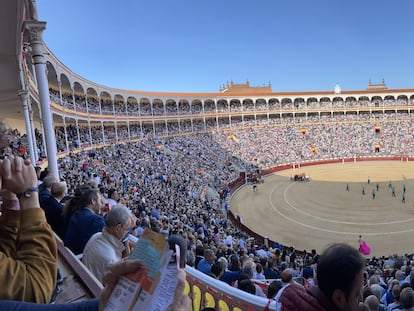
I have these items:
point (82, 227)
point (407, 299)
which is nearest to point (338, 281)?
point (82, 227)

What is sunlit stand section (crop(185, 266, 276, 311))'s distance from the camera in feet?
9.18

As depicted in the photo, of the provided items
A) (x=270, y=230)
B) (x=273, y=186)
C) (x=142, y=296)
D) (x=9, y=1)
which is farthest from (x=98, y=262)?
(x=273, y=186)

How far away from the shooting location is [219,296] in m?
3.16

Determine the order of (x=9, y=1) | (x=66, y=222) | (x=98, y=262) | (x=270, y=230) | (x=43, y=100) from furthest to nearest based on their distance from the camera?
(x=270, y=230) < (x=43, y=100) < (x=9, y=1) < (x=66, y=222) < (x=98, y=262)

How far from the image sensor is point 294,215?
21594 millimetres

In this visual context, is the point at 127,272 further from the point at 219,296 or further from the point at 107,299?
the point at 219,296

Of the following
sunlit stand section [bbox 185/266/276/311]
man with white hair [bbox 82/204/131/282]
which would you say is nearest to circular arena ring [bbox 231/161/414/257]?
sunlit stand section [bbox 185/266/276/311]

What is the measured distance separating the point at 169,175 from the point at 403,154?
35.7 meters

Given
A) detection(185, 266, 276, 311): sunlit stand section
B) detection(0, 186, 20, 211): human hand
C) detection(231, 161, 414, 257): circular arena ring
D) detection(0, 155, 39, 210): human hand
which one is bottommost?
detection(231, 161, 414, 257): circular arena ring

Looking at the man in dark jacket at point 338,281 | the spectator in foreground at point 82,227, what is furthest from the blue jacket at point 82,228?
the man in dark jacket at point 338,281

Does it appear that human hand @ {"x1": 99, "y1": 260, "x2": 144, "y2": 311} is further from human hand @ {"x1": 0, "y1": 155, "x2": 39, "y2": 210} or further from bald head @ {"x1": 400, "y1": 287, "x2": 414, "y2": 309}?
bald head @ {"x1": 400, "y1": 287, "x2": 414, "y2": 309}

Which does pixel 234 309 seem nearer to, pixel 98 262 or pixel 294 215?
pixel 98 262

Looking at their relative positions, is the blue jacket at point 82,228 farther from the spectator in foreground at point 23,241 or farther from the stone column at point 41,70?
the stone column at point 41,70

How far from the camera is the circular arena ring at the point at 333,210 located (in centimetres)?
1705
